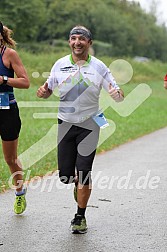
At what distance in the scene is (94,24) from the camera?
80188 millimetres

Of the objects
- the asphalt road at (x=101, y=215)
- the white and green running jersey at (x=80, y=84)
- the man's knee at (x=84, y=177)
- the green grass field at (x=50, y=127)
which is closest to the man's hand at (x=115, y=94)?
the white and green running jersey at (x=80, y=84)

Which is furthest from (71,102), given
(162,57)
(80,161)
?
(162,57)

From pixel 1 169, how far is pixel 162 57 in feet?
286

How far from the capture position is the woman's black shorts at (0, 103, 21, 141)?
19.2ft

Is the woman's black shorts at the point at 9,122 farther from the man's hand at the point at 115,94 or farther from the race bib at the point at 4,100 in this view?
the man's hand at the point at 115,94

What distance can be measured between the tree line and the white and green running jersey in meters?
49.4

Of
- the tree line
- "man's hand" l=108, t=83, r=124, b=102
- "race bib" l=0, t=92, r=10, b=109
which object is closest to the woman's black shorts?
"race bib" l=0, t=92, r=10, b=109

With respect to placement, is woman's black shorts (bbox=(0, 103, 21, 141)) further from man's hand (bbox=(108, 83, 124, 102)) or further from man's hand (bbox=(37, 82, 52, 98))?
man's hand (bbox=(108, 83, 124, 102))

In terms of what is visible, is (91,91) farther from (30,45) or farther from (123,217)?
(30,45)

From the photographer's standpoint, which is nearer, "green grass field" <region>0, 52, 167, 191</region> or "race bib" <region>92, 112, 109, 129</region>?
"race bib" <region>92, 112, 109, 129</region>

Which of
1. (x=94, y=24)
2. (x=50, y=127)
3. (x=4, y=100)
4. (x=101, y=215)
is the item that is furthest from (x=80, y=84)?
(x=94, y=24)

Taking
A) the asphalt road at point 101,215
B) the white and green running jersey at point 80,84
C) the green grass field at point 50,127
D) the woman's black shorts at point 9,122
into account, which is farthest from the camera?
the green grass field at point 50,127

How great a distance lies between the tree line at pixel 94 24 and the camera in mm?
56469

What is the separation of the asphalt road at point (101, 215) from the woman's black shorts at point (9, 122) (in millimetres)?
880
